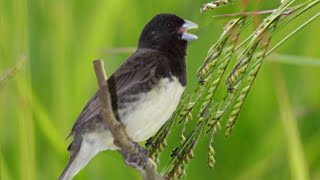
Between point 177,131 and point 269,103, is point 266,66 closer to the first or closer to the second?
point 269,103

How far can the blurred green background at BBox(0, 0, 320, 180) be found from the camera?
1027 millimetres

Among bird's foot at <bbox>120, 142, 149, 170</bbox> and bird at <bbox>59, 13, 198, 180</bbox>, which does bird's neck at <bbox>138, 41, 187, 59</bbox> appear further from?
bird's foot at <bbox>120, 142, 149, 170</bbox>

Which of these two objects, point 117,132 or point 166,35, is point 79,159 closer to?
point 166,35

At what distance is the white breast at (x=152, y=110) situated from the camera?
0.80m

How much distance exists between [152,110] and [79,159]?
117 mm

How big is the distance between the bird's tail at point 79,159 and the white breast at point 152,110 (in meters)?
0.06

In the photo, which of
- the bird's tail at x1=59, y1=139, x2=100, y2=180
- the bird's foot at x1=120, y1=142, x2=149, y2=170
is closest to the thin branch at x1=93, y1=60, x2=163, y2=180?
the bird's foot at x1=120, y1=142, x2=149, y2=170

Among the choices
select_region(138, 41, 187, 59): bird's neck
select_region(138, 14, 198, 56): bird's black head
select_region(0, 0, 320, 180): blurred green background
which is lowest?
select_region(0, 0, 320, 180): blurred green background

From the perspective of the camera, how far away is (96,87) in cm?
115

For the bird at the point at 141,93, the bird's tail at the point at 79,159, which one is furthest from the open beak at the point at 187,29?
the bird's tail at the point at 79,159

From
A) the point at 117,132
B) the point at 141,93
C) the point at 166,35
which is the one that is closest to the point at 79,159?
the point at 141,93

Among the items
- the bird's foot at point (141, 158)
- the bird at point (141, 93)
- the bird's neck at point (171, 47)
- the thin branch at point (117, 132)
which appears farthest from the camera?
the bird's neck at point (171, 47)

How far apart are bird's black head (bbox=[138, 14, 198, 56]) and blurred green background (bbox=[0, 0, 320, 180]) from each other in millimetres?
24

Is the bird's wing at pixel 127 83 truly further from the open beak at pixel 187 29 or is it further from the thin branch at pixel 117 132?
the thin branch at pixel 117 132
